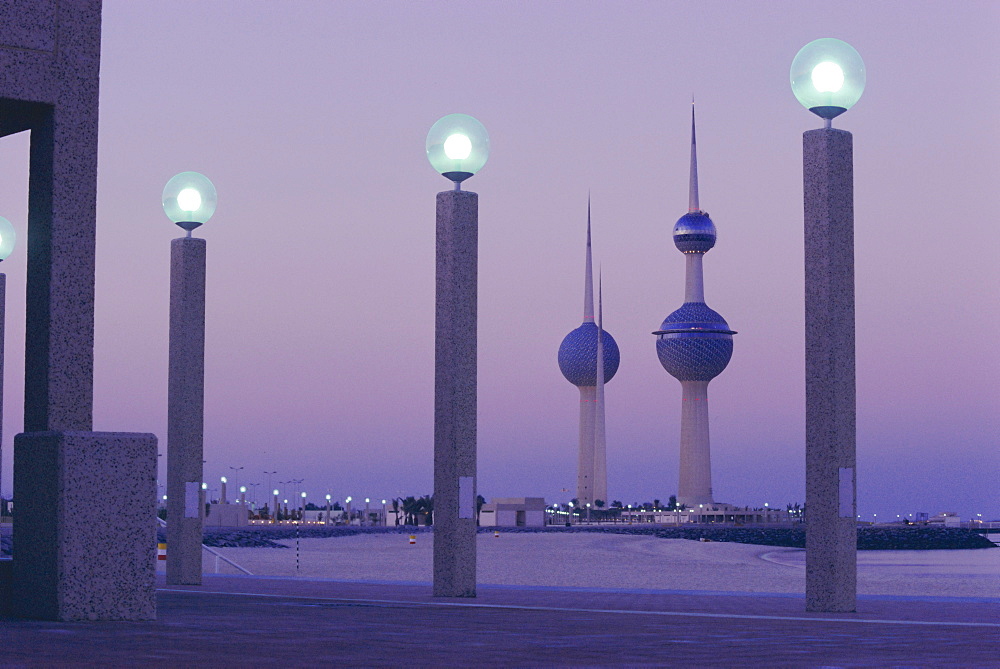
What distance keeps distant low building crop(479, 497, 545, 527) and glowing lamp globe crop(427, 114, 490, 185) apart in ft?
474

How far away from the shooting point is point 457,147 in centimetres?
2116

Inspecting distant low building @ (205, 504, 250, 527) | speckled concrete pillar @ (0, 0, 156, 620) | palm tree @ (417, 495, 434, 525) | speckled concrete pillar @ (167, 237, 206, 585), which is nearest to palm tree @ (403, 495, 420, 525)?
palm tree @ (417, 495, 434, 525)

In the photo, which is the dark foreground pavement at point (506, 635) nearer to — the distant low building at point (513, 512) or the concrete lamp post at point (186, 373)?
the concrete lamp post at point (186, 373)

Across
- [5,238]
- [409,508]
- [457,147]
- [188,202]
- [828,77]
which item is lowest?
[409,508]

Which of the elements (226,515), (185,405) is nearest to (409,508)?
(226,515)

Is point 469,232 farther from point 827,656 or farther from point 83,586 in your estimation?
point 827,656

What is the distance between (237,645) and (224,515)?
10401 cm

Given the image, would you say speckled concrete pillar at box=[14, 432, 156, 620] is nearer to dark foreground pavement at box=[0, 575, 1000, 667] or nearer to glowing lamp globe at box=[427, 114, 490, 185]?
dark foreground pavement at box=[0, 575, 1000, 667]

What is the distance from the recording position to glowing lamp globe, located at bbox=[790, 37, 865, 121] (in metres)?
19.0

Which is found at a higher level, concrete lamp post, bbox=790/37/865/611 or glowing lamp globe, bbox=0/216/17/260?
glowing lamp globe, bbox=0/216/17/260

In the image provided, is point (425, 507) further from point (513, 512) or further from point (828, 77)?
point (828, 77)

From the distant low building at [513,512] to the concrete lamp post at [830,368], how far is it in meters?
147

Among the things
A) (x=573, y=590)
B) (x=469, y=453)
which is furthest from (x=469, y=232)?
(x=573, y=590)

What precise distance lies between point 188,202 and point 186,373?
9.30 feet
